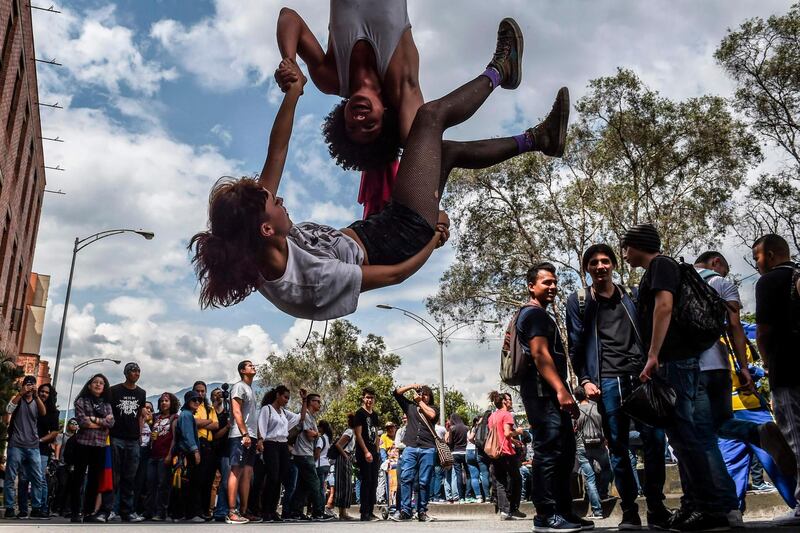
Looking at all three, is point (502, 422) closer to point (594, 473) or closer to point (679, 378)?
point (594, 473)

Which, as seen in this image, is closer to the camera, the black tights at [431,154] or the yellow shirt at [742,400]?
the black tights at [431,154]

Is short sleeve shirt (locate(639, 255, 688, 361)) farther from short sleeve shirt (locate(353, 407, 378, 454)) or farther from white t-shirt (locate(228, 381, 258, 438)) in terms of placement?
short sleeve shirt (locate(353, 407, 378, 454))

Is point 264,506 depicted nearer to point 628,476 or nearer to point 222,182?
point 628,476

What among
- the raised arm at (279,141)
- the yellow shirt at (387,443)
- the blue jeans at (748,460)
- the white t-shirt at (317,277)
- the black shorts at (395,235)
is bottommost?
the blue jeans at (748,460)

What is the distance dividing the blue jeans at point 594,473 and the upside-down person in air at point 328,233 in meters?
6.76

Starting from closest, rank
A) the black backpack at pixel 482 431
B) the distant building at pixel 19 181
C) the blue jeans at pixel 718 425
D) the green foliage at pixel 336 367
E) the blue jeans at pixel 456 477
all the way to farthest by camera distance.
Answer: the blue jeans at pixel 718 425
the black backpack at pixel 482 431
the blue jeans at pixel 456 477
the distant building at pixel 19 181
the green foliage at pixel 336 367

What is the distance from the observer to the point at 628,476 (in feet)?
16.5

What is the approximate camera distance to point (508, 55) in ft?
11.0

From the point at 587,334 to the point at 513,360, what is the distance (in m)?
0.66

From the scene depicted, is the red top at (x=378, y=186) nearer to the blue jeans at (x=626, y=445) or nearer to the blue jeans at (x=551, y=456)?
the blue jeans at (x=551, y=456)

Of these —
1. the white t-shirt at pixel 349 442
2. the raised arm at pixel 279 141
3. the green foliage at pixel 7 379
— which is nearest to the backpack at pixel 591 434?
the white t-shirt at pixel 349 442

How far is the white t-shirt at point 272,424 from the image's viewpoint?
359 inches

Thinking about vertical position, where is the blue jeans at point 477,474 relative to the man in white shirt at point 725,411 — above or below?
below

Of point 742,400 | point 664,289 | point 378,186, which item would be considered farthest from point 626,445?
point 378,186
